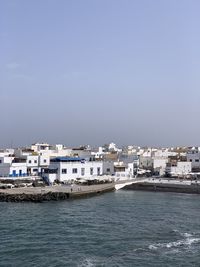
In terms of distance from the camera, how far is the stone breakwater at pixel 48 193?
3388 centimetres

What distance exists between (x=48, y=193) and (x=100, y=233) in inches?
530

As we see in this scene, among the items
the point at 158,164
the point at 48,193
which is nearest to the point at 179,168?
the point at 158,164

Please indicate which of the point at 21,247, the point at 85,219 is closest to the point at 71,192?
the point at 85,219

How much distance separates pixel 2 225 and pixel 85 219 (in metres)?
4.61

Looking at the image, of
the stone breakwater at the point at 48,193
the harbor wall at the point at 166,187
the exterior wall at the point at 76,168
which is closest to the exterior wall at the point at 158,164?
the exterior wall at the point at 76,168

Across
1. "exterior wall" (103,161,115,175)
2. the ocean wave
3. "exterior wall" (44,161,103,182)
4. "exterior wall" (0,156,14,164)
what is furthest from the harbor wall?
the ocean wave

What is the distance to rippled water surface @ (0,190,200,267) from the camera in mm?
17812

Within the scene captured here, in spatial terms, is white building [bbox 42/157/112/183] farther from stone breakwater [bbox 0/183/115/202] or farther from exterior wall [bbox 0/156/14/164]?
stone breakwater [bbox 0/183/115/202]

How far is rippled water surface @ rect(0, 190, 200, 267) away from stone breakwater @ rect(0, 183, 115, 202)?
170 cm

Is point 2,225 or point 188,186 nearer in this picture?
point 2,225

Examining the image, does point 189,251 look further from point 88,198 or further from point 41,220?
point 88,198

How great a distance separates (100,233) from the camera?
2228 cm

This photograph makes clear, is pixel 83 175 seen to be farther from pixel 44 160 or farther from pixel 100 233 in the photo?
pixel 100 233

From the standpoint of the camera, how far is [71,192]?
120 ft
